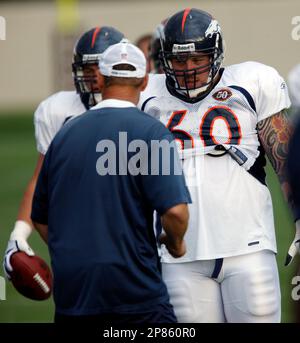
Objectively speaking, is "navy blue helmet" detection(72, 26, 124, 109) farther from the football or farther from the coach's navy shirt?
the coach's navy shirt

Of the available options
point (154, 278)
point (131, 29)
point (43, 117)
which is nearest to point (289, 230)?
point (43, 117)

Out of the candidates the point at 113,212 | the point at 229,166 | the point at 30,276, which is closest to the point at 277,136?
the point at 229,166

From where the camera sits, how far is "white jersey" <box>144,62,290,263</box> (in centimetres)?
392

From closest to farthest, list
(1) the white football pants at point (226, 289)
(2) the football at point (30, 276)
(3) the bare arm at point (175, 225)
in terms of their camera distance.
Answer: (3) the bare arm at point (175, 225), (1) the white football pants at point (226, 289), (2) the football at point (30, 276)

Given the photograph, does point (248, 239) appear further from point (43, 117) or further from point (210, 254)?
point (43, 117)

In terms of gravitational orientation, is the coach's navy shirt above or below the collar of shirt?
below

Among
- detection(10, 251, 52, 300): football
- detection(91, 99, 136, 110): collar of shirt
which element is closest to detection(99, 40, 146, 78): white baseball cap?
detection(91, 99, 136, 110): collar of shirt

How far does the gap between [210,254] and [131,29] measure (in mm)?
21425

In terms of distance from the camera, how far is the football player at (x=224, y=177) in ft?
12.8

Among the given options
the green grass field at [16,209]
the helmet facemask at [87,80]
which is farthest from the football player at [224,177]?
the helmet facemask at [87,80]

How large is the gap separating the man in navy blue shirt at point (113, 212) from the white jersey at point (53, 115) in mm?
1245

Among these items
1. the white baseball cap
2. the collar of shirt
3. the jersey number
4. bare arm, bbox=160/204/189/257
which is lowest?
bare arm, bbox=160/204/189/257

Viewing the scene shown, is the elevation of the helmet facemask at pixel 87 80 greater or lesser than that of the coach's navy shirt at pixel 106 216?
greater

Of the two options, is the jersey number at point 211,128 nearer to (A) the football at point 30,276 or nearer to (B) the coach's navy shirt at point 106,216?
(B) the coach's navy shirt at point 106,216
